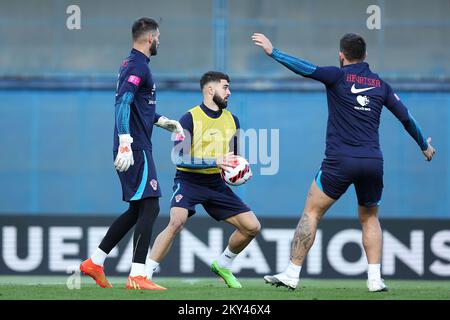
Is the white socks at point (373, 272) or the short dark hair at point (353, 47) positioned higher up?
the short dark hair at point (353, 47)

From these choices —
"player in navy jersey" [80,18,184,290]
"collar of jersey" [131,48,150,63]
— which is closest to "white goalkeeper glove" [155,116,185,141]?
"player in navy jersey" [80,18,184,290]

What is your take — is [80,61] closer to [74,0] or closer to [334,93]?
[74,0]

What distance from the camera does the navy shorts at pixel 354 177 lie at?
31.4 ft

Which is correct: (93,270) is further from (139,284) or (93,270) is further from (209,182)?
(209,182)

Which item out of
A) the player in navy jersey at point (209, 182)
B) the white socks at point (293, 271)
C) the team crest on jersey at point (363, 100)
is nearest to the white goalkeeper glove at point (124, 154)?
the player in navy jersey at point (209, 182)

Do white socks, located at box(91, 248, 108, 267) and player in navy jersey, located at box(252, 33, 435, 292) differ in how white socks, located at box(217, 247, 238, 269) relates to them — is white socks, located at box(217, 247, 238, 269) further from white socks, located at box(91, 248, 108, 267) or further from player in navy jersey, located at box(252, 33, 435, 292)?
white socks, located at box(91, 248, 108, 267)

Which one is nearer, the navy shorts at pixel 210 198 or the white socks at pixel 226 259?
the navy shorts at pixel 210 198

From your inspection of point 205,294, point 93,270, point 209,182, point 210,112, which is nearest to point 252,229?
point 209,182

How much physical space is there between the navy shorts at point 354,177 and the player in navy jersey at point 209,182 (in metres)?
1.20

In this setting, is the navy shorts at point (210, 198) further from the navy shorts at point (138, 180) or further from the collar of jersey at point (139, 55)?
the collar of jersey at point (139, 55)

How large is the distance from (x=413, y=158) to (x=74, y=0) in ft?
20.6

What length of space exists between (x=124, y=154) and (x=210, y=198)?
1.66m

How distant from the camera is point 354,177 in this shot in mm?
→ 9602

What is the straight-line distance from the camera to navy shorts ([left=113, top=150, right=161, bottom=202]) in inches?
378
